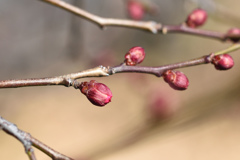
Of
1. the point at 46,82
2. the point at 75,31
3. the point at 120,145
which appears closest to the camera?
the point at 46,82

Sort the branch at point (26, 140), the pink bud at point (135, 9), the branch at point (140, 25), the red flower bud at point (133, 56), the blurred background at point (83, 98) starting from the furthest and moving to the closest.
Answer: the blurred background at point (83, 98) → the pink bud at point (135, 9) → the branch at point (140, 25) → the red flower bud at point (133, 56) → the branch at point (26, 140)

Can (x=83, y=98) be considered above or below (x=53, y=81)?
above

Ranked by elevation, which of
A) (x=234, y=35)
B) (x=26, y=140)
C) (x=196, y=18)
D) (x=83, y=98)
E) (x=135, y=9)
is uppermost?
(x=83, y=98)

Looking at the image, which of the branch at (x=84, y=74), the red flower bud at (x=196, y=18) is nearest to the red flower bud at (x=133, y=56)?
the branch at (x=84, y=74)

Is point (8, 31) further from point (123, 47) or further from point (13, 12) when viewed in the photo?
point (123, 47)

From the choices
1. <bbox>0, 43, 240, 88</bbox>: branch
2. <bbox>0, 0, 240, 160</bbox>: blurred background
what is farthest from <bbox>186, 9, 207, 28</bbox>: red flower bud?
<bbox>0, 0, 240, 160</bbox>: blurred background

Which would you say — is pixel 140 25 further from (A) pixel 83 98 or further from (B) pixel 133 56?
(A) pixel 83 98

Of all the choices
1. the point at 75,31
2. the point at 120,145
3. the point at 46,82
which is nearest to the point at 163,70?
the point at 46,82

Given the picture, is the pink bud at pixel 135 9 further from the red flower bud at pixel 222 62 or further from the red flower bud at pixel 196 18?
the red flower bud at pixel 222 62

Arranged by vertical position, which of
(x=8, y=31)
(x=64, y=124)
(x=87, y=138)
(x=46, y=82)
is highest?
(x=8, y=31)

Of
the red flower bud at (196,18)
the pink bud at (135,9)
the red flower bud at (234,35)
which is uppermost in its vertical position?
the pink bud at (135,9)

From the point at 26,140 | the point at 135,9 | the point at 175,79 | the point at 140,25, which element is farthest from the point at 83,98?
the point at 26,140
